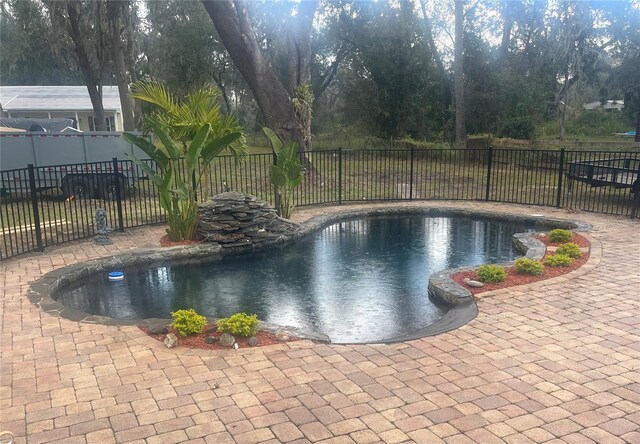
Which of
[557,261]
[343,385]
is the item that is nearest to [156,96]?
[343,385]


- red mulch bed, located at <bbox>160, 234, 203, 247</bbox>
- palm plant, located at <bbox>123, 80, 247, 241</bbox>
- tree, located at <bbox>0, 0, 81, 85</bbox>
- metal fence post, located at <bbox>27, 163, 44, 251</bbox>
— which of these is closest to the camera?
metal fence post, located at <bbox>27, 163, 44, 251</bbox>

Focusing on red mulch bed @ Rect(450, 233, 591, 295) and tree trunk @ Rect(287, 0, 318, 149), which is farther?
tree trunk @ Rect(287, 0, 318, 149)

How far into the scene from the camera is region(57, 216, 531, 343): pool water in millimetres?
5418

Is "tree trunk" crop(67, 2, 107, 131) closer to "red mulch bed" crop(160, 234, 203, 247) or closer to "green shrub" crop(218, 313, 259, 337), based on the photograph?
"red mulch bed" crop(160, 234, 203, 247)

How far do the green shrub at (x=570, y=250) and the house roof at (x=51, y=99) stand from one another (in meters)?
22.0

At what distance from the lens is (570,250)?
684 centimetres

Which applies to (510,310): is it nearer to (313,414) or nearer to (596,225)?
(313,414)

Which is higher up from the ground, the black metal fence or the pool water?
the black metal fence

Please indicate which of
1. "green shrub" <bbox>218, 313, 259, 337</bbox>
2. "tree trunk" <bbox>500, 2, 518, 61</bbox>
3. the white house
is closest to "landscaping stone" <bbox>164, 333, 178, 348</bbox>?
"green shrub" <bbox>218, 313, 259, 337</bbox>

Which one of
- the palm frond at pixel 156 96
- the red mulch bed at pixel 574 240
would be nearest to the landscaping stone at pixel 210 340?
the palm frond at pixel 156 96

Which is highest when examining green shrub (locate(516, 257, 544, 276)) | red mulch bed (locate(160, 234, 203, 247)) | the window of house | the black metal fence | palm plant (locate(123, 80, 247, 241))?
the window of house

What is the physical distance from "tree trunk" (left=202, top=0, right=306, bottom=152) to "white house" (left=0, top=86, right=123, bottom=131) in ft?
41.7

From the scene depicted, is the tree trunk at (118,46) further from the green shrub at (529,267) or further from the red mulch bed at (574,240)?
the green shrub at (529,267)

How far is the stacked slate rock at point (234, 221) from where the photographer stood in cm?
816
